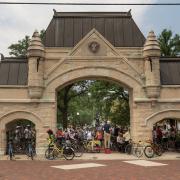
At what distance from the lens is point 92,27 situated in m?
26.5

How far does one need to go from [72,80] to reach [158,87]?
5490 mm

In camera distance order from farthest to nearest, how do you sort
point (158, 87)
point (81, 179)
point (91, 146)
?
point (91, 146) < point (158, 87) < point (81, 179)

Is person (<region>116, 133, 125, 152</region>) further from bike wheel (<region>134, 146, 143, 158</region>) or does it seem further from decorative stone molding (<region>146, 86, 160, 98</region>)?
decorative stone molding (<region>146, 86, 160, 98</region>)

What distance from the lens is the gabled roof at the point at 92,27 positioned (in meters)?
25.7

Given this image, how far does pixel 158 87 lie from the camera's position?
24.2m

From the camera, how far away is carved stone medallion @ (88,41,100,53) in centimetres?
2468

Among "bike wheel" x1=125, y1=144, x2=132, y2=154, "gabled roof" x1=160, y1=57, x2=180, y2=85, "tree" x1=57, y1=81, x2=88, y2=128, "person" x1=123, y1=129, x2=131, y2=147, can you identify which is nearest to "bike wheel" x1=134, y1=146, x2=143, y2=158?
"bike wheel" x1=125, y1=144, x2=132, y2=154

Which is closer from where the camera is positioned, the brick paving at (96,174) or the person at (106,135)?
the brick paving at (96,174)

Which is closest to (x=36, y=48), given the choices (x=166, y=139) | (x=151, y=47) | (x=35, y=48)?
(x=35, y=48)

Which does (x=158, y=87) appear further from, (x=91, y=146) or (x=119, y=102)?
(x=119, y=102)

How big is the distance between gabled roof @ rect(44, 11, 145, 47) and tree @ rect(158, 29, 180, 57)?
12.8m

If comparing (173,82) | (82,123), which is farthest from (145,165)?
(82,123)

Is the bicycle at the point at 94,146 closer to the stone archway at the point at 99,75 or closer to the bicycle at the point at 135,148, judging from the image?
the bicycle at the point at 135,148

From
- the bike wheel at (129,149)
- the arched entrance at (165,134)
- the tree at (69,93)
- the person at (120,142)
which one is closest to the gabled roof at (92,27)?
the arched entrance at (165,134)
